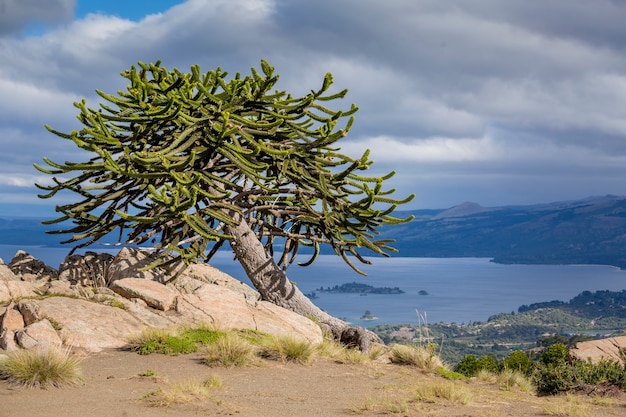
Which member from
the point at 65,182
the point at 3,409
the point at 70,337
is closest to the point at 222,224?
the point at 65,182

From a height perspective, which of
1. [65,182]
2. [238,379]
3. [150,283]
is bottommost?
[238,379]

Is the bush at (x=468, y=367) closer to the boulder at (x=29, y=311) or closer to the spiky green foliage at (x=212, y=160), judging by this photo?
the spiky green foliage at (x=212, y=160)

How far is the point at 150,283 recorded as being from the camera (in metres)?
16.9

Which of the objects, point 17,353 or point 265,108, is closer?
point 17,353

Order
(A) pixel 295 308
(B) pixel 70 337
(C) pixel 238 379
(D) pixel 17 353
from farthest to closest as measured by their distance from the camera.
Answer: (A) pixel 295 308, (B) pixel 70 337, (C) pixel 238 379, (D) pixel 17 353

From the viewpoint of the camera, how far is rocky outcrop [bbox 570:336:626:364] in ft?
73.0

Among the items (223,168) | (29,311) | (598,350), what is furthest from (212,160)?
(598,350)

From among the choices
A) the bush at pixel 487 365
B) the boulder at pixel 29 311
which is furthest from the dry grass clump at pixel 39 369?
the bush at pixel 487 365

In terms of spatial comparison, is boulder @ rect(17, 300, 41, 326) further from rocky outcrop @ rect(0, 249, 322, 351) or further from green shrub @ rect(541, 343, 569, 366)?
green shrub @ rect(541, 343, 569, 366)

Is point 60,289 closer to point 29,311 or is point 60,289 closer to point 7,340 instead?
point 29,311

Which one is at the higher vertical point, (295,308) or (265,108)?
(265,108)

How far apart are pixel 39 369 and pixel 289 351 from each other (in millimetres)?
5024

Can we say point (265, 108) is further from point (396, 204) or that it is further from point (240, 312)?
point (240, 312)

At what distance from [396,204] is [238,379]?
764 centimetres
